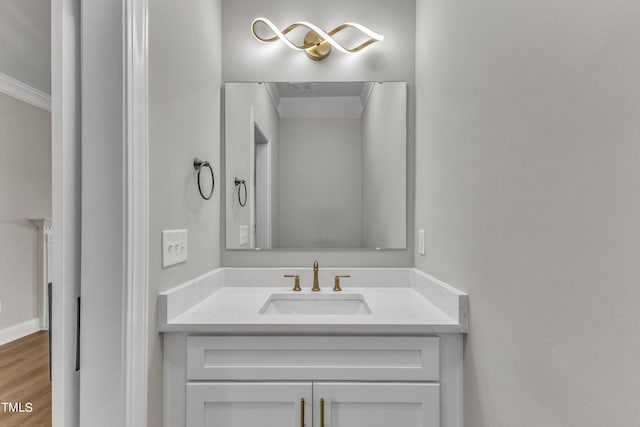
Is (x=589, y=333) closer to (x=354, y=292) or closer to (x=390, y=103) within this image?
(x=354, y=292)

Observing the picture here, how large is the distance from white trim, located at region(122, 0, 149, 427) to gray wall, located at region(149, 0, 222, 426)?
0.05 meters

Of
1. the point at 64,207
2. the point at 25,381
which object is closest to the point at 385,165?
the point at 64,207

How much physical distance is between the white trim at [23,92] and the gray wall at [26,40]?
2.1 inches

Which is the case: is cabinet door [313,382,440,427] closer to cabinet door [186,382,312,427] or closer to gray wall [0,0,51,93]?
cabinet door [186,382,312,427]

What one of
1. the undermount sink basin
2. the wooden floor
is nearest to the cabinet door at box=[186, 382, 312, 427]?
the undermount sink basin

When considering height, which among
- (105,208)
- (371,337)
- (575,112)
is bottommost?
(371,337)

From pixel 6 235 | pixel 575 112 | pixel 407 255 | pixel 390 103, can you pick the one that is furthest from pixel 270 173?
pixel 6 235

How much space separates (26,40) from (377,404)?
2722mm

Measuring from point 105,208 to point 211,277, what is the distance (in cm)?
68

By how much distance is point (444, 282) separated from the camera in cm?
129

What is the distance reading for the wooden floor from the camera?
5.71ft

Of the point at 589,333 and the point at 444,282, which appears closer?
the point at 589,333

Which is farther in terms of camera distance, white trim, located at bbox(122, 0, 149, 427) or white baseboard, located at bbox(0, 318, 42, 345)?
white baseboard, located at bbox(0, 318, 42, 345)

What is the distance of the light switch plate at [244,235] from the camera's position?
1731mm
